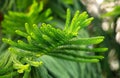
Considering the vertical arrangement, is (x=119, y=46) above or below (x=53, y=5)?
below

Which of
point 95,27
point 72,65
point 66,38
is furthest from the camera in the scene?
point 95,27

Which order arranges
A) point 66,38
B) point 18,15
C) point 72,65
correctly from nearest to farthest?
1. point 66,38
2. point 18,15
3. point 72,65

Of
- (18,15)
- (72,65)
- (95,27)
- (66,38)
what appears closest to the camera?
(66,38)

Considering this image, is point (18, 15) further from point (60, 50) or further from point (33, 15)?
point (60, 50)

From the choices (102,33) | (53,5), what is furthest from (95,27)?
(53,5)

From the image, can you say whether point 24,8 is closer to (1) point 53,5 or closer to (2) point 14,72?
(1) point 53,5

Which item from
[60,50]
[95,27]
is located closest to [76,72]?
[95,27]

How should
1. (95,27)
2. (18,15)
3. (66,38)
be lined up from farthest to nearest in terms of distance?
(95,27) → (18,15) → (66,38)

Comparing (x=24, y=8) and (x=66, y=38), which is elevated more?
(x=24, y=8)

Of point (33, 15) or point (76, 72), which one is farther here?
point (76, 72)
